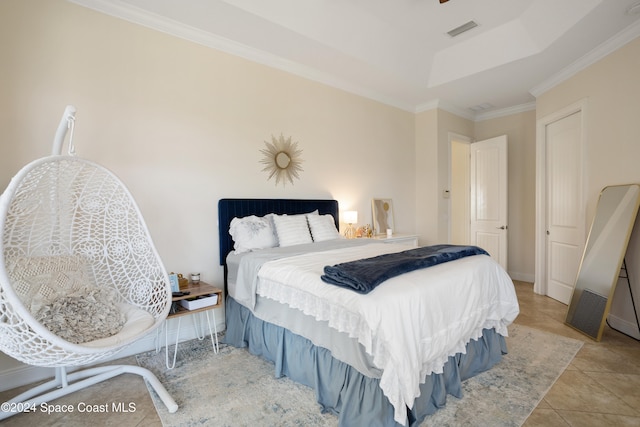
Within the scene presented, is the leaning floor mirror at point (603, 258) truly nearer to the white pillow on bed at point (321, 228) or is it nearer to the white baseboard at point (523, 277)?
the white baseboard at point (523, 277)

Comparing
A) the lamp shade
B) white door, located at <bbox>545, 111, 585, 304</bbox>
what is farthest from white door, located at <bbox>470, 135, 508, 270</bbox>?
the lamp shade

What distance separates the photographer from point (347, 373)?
1753 millimetres

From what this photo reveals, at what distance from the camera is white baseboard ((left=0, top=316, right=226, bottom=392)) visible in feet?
7.04

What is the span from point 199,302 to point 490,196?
4684mm

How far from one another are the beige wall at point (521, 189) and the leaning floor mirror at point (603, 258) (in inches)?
75.7

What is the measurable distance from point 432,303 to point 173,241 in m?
2.25

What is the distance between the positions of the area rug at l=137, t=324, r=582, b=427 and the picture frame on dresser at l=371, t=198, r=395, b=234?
2.28 meters

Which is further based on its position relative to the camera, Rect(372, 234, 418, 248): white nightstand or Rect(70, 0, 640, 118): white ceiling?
Rect(372, 234, 418, 248): white nightstand

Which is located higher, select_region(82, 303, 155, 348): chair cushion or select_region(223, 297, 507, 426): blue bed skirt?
select_region(82, 303, 155, 348): chair cushion

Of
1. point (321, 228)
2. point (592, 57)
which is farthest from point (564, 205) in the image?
point (321, 228)

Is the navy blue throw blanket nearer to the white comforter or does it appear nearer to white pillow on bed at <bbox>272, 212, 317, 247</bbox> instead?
the white comforter

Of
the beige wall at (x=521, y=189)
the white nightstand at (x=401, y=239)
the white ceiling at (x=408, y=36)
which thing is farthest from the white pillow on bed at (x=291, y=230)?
the beige wall at (x=521, y=189)

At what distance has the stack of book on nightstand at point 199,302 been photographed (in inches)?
98.0

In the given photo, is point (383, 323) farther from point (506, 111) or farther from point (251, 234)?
point (506, 111)
